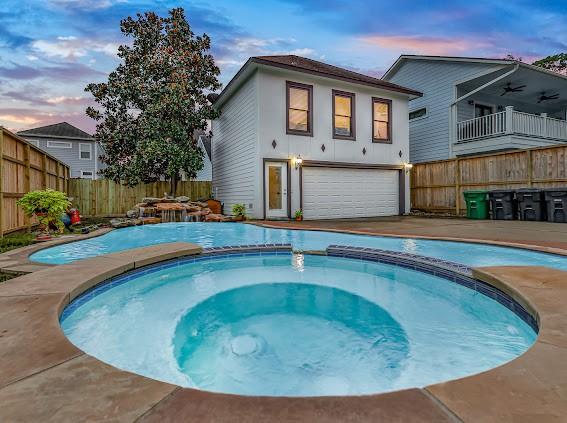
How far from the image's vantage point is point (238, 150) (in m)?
12.6

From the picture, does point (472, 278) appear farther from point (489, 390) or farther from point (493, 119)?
point (493, 119)

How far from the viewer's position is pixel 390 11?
42.6 feet

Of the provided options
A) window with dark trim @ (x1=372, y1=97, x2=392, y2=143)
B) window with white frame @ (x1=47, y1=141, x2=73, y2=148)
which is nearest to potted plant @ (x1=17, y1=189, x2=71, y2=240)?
window with dark trim @ (x1=372, y1=97, x2=392, y2=143)

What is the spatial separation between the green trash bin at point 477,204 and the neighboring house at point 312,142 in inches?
108

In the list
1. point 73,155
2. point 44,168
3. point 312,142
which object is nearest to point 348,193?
point 312,142

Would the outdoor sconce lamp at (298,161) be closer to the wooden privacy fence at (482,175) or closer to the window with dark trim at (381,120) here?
the window with dark trim at (381,120)

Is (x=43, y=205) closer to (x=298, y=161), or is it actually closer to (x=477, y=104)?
(x=298, y=161)

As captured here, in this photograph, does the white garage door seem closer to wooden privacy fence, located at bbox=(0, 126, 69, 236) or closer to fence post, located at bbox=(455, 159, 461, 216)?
fence post, located at bbox=(455, 159, 461, 216)

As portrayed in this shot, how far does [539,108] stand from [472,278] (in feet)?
66.0

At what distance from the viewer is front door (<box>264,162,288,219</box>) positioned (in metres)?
11.0

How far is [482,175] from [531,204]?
8.01 ft

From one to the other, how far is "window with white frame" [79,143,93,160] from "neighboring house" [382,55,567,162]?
73.0 ft

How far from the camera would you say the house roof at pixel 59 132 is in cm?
2342

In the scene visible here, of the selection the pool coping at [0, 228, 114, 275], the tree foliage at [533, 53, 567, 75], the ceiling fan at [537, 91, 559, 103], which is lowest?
the pool coping at [0, 228, 114, 275]
